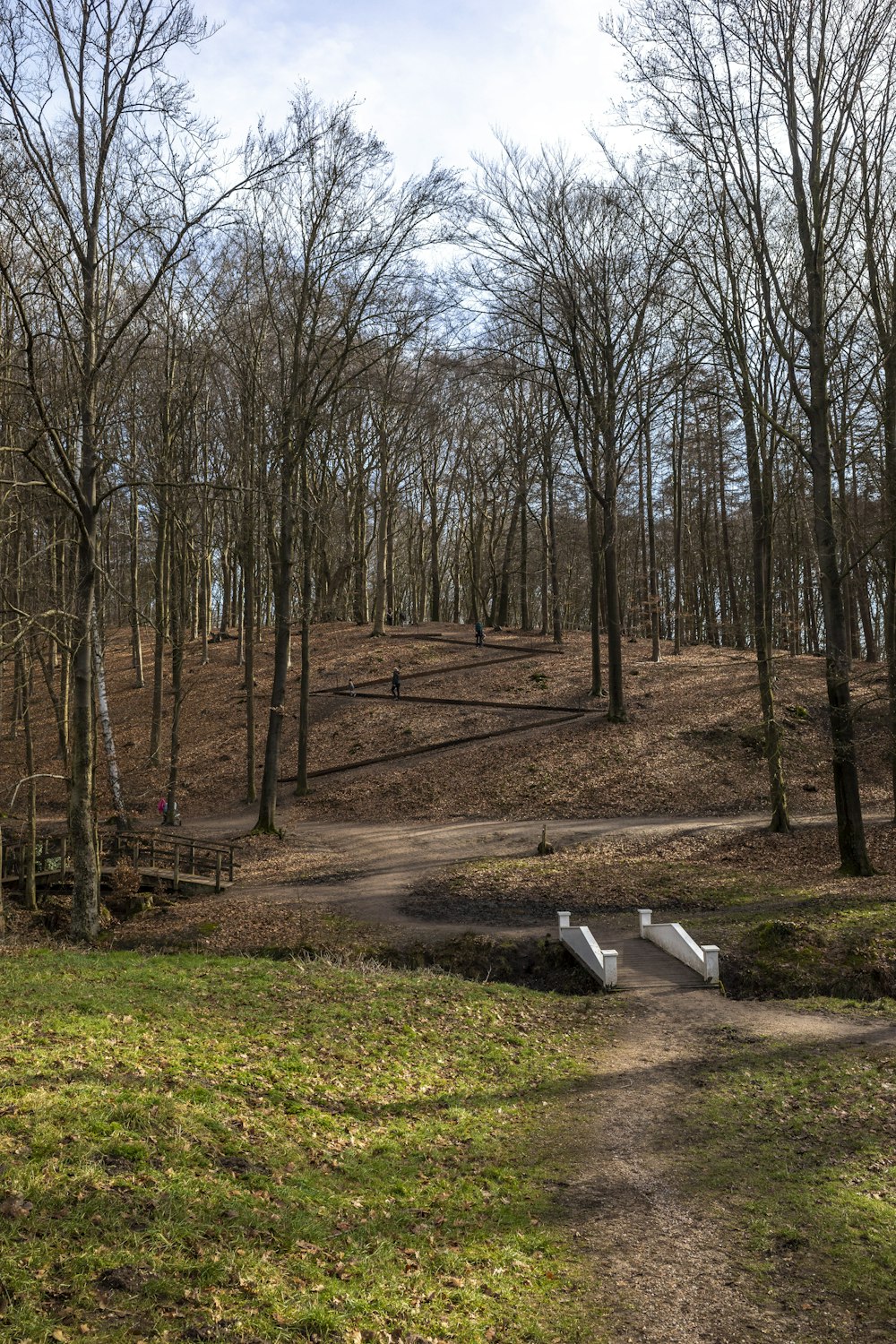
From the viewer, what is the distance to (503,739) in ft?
92.2

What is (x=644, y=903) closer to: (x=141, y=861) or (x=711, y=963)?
(x=711, y=963)

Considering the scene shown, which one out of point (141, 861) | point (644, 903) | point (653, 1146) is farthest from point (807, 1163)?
point (141, 861)

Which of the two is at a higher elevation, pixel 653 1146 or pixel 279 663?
pixel 279 663

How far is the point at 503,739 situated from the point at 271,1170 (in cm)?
2222

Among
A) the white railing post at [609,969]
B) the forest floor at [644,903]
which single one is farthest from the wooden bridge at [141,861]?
the white railing post at [609,969]

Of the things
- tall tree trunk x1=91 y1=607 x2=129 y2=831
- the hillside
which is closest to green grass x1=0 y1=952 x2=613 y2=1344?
tall tree trunk x1=91 y1=607 x2=129 y2=831

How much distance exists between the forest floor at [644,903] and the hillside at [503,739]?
11cm

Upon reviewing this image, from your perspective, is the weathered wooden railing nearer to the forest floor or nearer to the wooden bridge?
the wooden bridge

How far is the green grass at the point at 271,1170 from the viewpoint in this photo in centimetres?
457

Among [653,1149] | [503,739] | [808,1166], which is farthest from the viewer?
[503,739]

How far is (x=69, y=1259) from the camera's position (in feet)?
14.8

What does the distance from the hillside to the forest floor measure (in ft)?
0.37

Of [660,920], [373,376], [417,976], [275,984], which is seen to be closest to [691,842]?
[660,920]

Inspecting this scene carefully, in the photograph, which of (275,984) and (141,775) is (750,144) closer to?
(275,984)
